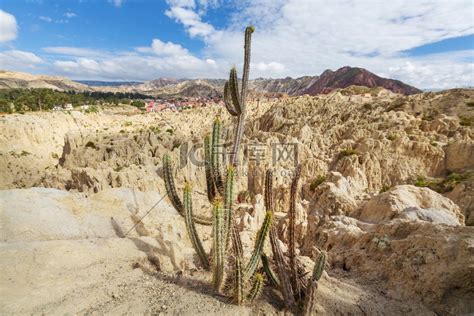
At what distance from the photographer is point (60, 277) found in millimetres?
4473

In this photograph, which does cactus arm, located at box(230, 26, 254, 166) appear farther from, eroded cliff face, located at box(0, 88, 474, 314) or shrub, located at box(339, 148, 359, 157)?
shrub, located at box(339, 148, 359, 157)

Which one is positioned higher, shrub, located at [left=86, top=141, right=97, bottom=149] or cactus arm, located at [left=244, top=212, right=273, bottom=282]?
cactus arm, located at [left=244, top=212, right=273, bottom=282]

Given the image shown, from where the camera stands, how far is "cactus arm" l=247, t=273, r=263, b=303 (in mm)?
3933

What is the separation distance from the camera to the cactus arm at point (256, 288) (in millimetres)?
3933

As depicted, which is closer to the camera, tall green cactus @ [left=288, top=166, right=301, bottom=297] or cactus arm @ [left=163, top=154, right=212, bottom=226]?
tall green cactus @ [left=288, top=166, right=301, bottom=297]

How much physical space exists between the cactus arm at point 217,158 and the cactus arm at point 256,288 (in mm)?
1369

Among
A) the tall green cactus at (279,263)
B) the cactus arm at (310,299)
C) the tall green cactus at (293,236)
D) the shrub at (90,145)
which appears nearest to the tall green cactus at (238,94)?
the tall green cactus at (279,263)

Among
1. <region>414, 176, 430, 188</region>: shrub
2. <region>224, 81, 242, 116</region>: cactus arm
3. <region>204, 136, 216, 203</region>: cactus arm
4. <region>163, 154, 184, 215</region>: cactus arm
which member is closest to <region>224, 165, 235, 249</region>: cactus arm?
<region>204, 136, 216, 203</region>: cactus arm

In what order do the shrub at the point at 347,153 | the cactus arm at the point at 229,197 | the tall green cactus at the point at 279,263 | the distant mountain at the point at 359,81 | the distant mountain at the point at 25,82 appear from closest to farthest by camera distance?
the cactus arm at the point at 229,197
the tall green cactus at the point at 279,263
the shrub at the point at 347,153
the distant mountain at the point at 359,81
the distant mountain at the point at 25,82

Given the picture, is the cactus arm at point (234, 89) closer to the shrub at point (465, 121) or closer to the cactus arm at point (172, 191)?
the cactus arm at point (172, 191)

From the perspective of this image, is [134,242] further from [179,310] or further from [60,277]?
[179,310]

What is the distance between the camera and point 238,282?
3.93m

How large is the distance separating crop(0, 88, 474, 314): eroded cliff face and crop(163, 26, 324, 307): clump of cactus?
970 mm

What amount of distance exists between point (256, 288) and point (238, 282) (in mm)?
286
